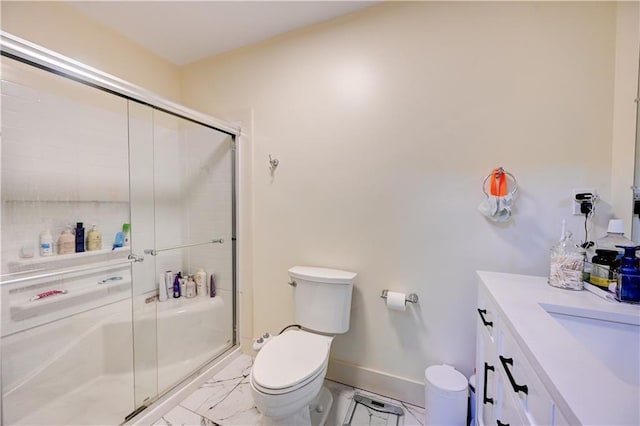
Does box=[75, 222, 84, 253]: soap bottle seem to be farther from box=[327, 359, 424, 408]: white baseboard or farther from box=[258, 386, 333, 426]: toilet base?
box=[327, 359, 424, 408]: white baseboard

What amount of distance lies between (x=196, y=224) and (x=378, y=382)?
5.81 feet

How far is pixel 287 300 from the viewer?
183 cm

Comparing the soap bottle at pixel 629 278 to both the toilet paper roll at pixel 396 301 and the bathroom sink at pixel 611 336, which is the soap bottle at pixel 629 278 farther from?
the toilet paper roll at pixel 396 301

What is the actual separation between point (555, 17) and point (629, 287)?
123 centimetres

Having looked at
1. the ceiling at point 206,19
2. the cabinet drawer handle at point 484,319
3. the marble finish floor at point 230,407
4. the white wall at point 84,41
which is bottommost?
the marble finish floor at point 230,407

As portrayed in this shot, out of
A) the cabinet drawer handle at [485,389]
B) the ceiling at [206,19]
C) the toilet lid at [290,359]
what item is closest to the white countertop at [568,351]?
the cabinet drawer handle at [485,389]

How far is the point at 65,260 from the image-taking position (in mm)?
1559

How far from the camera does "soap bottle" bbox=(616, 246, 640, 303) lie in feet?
2.75

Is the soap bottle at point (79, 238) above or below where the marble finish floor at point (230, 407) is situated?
above

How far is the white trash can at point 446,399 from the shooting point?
1207 mm

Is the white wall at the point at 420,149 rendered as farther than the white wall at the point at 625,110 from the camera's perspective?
Yes

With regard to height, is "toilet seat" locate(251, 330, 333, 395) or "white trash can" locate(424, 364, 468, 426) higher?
"toilet seat" locate(251, 330, 333, 395)

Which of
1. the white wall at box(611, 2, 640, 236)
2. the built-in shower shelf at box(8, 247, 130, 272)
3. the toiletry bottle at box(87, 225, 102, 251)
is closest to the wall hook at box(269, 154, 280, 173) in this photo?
the built-in shower shelf at box(8, 247, 130, 272)

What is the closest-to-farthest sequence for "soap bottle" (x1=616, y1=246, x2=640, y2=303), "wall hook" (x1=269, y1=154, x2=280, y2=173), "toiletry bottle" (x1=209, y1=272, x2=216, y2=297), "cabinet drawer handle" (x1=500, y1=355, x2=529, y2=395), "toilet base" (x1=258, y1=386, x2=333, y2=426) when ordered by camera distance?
"cabinet drawer handle" (x1=500, y1=355, x2=529, y2=395)
"soap bottle" (x1=616, y1=246, x2=640, y2=303)
"toilet base" (x1=258, y1=386, x2=333, y2=426)
"wall hook" (x1=269, y1=154, x2=280, y2=173)
"toiletry bottle" (x1=209, y1=272, x2=216, y2=297)
